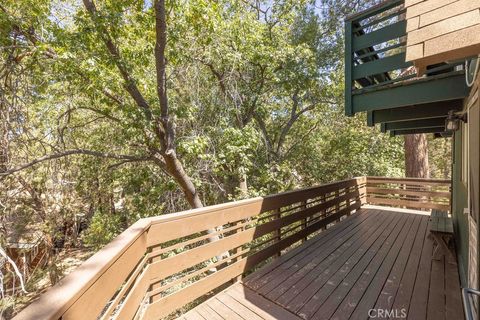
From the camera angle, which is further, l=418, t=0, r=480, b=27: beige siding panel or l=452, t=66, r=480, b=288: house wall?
l=452, t=66, r=480, b=288: house wall

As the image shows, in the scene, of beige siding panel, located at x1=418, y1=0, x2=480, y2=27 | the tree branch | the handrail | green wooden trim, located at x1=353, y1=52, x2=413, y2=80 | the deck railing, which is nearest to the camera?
the deck railing

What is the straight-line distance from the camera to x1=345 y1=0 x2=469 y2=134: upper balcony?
8.96 feet

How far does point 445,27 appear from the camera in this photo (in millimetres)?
1593

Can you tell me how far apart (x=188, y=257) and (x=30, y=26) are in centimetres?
515

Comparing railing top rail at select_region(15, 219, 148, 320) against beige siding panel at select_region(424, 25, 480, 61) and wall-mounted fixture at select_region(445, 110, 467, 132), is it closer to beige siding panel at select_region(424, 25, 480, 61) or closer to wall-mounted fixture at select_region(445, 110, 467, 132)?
beige siding panel at select_region(424, 25, 480, 61)

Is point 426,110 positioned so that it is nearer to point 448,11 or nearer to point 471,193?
point 471,193

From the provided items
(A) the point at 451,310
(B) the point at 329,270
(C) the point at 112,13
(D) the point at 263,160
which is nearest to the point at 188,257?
(B) the point at 329,270

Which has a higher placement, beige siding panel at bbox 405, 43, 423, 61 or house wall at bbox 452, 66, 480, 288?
beige siding panel at bbox 405, 43, 423, 61

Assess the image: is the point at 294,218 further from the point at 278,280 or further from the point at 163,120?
the point at 163,120

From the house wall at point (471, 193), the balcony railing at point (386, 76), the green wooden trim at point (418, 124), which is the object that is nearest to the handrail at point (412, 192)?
the green wooden trim at point (418, 124)

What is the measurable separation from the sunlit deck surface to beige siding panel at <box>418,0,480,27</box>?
2.40 meters

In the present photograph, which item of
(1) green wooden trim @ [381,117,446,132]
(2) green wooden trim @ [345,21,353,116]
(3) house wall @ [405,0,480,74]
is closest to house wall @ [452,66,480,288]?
(3) house wall @ [405,0,480,74]

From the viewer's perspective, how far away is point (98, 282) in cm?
122

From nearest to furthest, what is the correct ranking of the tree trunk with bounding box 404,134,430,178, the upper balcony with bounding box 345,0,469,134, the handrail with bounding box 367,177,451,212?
1. the upper balcony with bounding box 345,0,469,134
2. the handrail with bounding box 367,177,451,212
3. the tree trunk with bounding box 404,134,430,178
